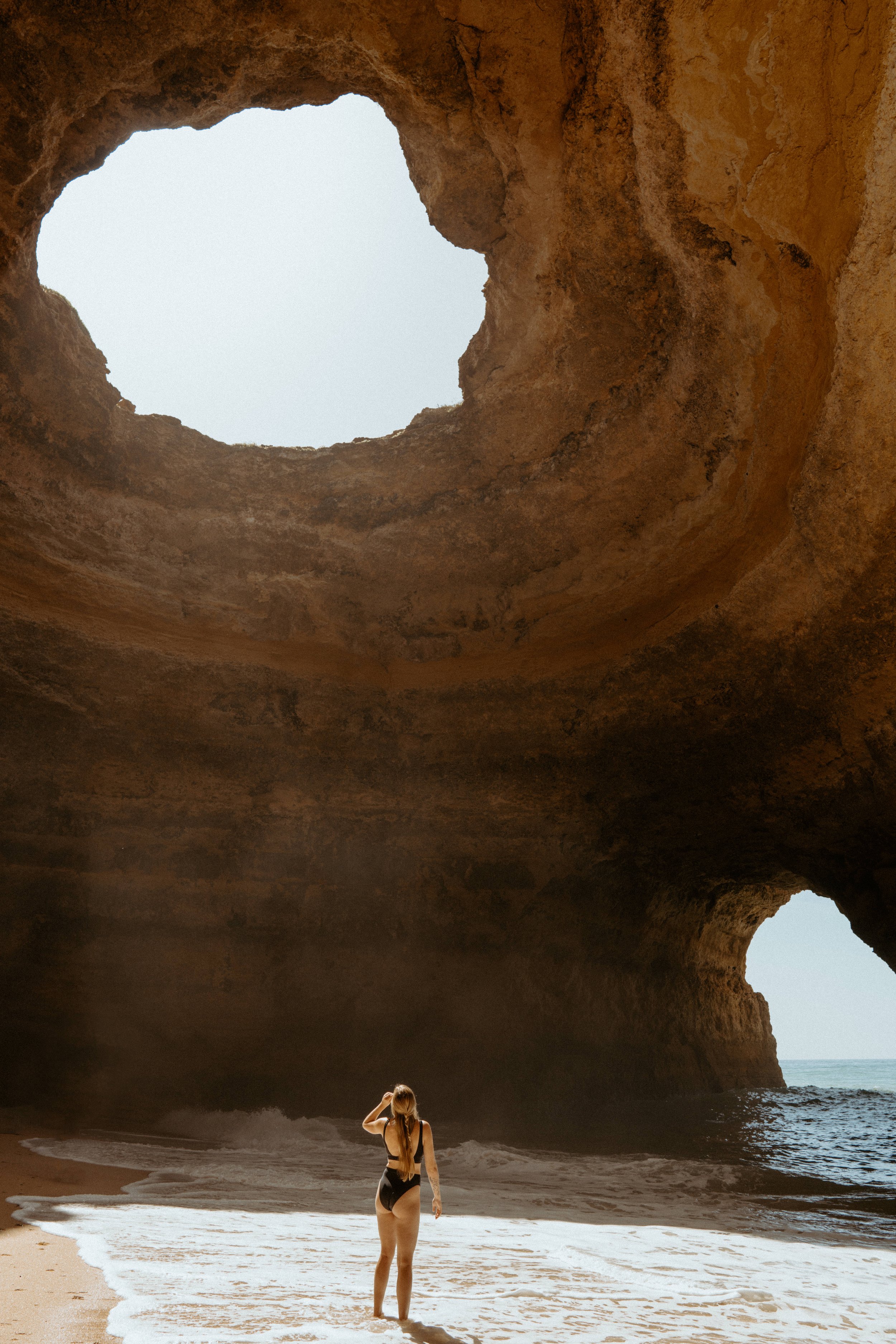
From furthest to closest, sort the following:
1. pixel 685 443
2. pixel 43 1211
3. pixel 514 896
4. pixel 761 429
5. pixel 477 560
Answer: pixel 514 896 → pixel 477 560 → pixel 685 443 → pixel 761 429 → pixel 43 1211

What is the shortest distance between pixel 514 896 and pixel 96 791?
459 cm

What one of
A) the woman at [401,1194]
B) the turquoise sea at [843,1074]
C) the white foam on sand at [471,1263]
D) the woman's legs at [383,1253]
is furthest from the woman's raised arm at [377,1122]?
the turquoise sea at [843,1074]

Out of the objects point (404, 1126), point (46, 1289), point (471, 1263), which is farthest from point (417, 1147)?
point (46, 1289)

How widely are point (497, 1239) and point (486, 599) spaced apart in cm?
545

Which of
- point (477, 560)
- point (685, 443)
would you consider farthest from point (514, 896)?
point (685, 443)

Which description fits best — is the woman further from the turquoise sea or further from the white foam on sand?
the turquoise sea

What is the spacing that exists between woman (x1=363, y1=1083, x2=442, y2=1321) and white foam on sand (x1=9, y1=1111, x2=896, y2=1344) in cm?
12

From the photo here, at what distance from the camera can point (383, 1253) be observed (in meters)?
3.09

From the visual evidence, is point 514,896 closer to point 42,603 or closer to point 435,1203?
point 42,603

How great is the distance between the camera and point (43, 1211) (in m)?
4.31

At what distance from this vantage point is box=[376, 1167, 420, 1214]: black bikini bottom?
10.2ft

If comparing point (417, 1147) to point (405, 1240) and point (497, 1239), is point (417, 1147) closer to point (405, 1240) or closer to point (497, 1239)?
point (405, 1240)

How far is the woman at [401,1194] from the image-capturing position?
9.86ft

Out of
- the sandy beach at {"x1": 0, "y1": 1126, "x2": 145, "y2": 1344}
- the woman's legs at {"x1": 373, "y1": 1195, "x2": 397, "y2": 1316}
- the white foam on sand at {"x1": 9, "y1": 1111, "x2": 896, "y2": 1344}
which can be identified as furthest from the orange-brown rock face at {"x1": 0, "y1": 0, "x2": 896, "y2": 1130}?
the woman's legs at {"x1": 373, "y1": 1195, "x2": 397, "y2": 1316}
